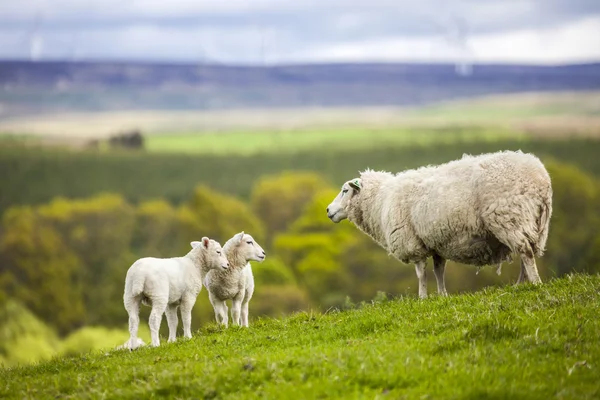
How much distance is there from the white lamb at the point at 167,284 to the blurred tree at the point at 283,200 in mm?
110602

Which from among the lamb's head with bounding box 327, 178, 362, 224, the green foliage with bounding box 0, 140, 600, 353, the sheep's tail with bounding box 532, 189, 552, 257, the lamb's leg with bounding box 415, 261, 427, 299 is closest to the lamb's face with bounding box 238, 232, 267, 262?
the lamb's head with bounding box 327, 178, 362, 224

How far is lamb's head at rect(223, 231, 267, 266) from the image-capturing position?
60.3 feet

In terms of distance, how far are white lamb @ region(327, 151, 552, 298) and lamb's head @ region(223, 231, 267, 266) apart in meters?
2.81

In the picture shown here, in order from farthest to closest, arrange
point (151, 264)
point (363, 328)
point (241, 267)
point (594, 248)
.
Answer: point (594, 248)
point (241, 267)
point (151, 264)
point (363, 328)

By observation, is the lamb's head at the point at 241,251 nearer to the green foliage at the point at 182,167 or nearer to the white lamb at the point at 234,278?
the white lamb at the point at 234,278

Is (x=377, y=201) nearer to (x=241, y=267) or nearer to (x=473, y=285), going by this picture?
(x=241, y=267)

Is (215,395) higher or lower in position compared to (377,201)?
lower

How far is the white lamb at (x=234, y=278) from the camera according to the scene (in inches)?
713

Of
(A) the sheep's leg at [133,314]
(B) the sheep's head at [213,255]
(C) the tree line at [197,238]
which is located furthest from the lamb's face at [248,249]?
(C) the tree line at [197,238]

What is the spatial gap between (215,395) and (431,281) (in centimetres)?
7491

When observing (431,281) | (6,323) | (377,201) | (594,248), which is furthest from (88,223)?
(377,201)

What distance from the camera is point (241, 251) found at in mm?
18406

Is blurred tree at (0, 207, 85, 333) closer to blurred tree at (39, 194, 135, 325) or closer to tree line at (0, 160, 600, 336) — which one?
tree line at (0, 160, 600, 336)

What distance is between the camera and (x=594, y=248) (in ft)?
285
